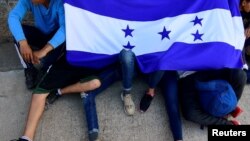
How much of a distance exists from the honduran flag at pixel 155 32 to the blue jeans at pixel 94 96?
0.35 ft

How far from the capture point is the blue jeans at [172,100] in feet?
11.2

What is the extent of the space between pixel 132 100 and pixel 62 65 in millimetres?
741

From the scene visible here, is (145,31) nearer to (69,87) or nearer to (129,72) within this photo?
(129,72)

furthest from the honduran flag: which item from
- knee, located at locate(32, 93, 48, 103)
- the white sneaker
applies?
knee, located at locate(32, 93, 48, 103)

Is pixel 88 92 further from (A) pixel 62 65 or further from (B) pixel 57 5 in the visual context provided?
(B) pixel 57 5

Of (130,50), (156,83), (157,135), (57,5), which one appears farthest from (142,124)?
(57,5)

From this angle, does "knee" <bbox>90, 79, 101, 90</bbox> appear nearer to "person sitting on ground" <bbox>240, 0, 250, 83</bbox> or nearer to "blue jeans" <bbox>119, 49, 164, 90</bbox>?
"blue jeans" <bbox>119, 49, 164, 90</bbox>

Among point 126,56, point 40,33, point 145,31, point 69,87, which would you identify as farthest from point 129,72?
point 40,33

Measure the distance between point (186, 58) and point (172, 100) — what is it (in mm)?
404

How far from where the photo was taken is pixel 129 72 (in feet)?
11.5

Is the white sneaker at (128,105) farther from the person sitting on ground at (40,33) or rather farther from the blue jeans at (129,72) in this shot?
the person sitting on ground at (40,33)

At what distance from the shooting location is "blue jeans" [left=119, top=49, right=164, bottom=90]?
3477 mm

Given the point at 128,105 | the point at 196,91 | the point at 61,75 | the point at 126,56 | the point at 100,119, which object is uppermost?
the point at 126,56

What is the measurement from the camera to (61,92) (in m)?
3.62
